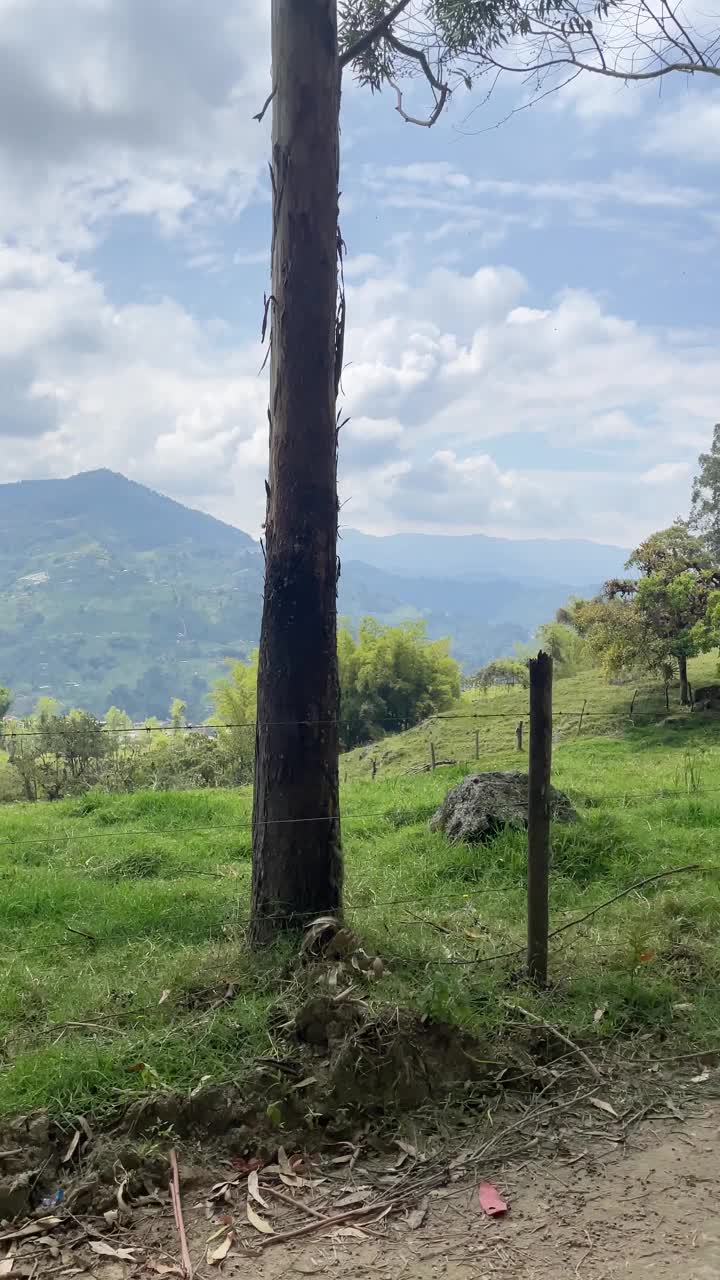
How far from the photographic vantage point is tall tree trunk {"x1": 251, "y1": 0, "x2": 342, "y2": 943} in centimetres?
571

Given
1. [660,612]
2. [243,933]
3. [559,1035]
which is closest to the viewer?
[559,1035]

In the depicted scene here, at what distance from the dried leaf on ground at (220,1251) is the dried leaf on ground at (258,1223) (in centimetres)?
11

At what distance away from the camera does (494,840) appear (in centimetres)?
798

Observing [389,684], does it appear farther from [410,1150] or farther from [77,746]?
[410,1150]

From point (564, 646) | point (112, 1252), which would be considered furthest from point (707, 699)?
point (564, 646)

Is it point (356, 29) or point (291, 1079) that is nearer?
point (291, 1079)

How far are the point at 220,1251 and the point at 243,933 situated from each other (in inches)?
109

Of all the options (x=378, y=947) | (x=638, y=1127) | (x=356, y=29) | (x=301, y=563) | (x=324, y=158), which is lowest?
(x=638, y=1127)

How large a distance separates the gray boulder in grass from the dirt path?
430 cm


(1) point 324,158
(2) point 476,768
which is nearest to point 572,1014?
(1) point 324,158

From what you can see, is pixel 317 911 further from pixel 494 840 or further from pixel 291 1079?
pixel 494 840

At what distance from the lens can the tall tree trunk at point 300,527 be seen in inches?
225

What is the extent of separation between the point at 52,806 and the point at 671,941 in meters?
8.97

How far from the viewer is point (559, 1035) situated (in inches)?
183
